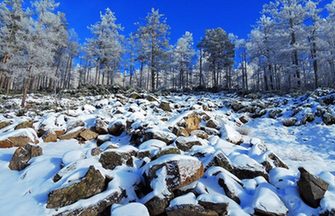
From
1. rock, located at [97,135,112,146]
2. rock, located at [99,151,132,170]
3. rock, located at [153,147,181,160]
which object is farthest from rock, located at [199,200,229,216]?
rock, located at [97,135,112,146]

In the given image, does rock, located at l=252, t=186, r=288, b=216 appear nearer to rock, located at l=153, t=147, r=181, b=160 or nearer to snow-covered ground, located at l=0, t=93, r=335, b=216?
snow-covered ground, located at l=0, t=93, r=335, b=216

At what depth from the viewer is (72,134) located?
35.3 ft

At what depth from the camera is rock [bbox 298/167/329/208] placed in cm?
536

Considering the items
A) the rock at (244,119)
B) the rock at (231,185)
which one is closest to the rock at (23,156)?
the rock at (231,185)

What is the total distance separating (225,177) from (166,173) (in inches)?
53.4

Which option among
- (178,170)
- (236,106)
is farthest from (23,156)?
(236,106)

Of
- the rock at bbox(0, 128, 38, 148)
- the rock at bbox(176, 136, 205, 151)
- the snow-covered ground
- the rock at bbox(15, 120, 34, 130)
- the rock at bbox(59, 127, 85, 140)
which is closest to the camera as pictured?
the snow-covered ground

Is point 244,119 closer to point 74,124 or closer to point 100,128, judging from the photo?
point 100,128

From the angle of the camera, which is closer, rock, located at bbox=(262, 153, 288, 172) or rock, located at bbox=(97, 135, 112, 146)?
rock, located at bbox=(262, 153, 288, 172)

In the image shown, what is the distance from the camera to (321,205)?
522 centimetres

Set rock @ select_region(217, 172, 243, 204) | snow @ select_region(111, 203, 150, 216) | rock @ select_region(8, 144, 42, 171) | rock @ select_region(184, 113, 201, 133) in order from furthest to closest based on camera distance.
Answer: rock @ select_region(184, 113, 201, 133) → rock @ select_region(8, 144, 42, 171) → rock @ select_region(217, 172, 243, 204) → snow @ select_region(111, 203, 150, 216)

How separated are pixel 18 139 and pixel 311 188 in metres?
9.45

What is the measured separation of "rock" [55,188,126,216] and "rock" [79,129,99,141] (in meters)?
5.51

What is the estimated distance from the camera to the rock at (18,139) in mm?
9324
